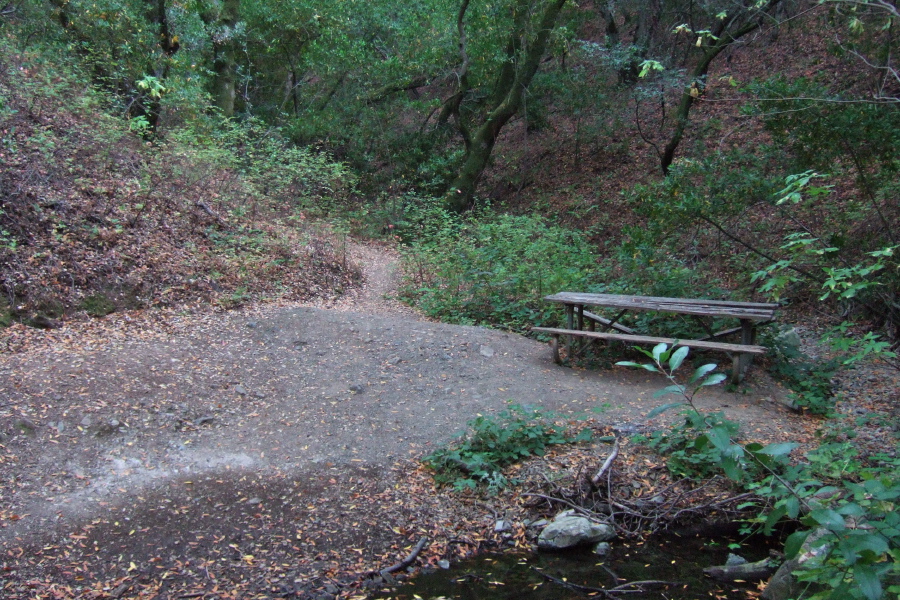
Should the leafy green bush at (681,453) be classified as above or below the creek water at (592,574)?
above

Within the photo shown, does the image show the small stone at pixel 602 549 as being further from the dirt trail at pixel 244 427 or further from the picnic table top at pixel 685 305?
the picnic table top at pixel 685 305

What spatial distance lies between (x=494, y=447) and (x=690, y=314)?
3.03 metres

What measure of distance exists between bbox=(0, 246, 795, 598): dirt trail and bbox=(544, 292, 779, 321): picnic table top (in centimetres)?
74

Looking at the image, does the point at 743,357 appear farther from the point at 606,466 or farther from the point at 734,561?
the point at 734,561

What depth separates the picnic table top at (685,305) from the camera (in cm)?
603

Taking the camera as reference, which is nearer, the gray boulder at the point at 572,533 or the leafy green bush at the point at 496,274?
the gray boulder at the point at 572,533

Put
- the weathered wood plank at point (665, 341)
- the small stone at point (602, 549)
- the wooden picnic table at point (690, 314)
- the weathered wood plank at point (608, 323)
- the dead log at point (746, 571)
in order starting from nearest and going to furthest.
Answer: the dead log at point (746, 571)
the small stone at point (602, 549)
the weathered wood plank at point (665, 341)
the wooden picnic table at point (690, 314)
the weathered wood plank at point (608, 323)

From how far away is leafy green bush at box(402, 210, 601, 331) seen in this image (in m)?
8.36

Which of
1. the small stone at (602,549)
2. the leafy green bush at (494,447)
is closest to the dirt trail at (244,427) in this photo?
the leafy green bush at (494,447)

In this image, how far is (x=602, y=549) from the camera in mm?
4152

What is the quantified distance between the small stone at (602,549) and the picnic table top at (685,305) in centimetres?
276

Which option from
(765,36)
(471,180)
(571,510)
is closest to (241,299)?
(571,510)

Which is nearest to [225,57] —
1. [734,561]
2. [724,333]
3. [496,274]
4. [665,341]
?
[496,274]

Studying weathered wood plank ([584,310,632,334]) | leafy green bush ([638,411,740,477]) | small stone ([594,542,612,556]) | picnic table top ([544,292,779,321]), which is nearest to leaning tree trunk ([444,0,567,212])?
weathered wood plank ([584,310,632,334])
